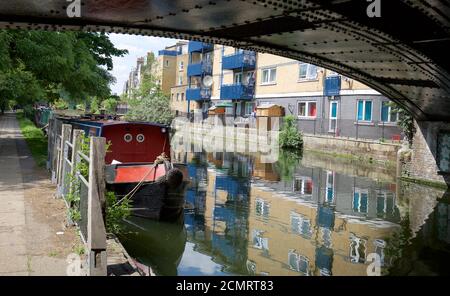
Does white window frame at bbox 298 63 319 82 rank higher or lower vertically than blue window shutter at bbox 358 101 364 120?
higher

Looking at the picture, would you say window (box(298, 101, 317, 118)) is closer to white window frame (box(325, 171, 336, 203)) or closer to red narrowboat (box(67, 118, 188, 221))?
white window frame (box(325, 171, 336, 203))

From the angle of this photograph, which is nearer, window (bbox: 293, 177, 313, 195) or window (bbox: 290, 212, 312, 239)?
window (bbox: 290, 212, 312, 239)

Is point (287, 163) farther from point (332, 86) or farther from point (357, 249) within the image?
point (357, 249)

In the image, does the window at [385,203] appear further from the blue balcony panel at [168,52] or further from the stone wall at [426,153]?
the blue balcony panel at [168,52]

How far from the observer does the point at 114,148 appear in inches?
506

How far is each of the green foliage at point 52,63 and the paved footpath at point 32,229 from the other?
515cm

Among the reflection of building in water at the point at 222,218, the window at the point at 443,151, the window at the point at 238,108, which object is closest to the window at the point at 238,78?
the window at the point at 238,108

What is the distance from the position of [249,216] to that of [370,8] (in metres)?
6.86

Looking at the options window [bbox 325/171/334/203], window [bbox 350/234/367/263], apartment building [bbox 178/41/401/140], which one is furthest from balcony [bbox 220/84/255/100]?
window [bbox 350/234/367/263]

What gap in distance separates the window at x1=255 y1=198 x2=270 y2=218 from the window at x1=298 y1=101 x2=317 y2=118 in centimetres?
1936

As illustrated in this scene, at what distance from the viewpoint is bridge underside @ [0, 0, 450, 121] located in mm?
6848

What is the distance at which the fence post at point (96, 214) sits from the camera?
A: 16.6 ft

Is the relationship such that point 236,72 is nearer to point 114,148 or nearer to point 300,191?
point 300,191
